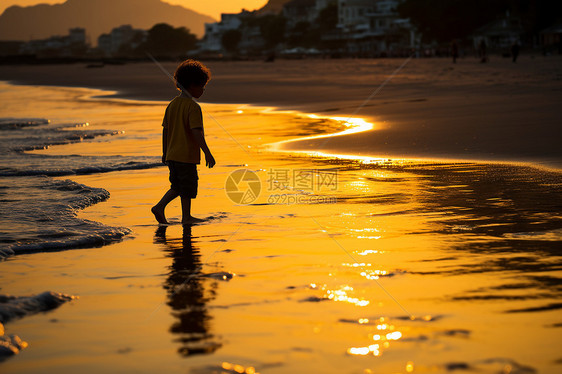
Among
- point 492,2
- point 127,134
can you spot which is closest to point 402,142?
point 127,134

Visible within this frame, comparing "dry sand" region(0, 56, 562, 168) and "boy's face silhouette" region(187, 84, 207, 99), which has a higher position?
"boy's face silhouette" region(187, 84, 207, 99)

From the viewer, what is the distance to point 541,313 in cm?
366

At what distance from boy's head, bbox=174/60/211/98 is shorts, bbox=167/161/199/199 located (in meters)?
0.61

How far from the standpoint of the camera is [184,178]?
6480mm

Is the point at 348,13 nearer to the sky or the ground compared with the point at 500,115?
nearer to the sky

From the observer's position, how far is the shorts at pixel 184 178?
6.48 metres

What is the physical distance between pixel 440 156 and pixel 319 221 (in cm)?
453

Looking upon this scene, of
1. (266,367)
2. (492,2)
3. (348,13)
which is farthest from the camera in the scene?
(348,13)

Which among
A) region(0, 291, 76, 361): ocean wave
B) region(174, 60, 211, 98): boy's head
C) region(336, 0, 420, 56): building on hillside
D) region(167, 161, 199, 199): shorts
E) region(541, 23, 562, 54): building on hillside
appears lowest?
region(0, 291, 76, 361): ocean wave

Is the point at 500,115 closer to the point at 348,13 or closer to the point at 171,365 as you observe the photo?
the point at 171,365

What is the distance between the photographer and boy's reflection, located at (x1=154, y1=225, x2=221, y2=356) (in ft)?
11.2

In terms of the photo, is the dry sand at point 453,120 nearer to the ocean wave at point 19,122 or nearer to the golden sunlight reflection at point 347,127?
the golden sunlight reflection at point 347,127

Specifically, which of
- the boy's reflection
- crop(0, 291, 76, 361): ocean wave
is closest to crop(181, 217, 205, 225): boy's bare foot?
the boy's reflection

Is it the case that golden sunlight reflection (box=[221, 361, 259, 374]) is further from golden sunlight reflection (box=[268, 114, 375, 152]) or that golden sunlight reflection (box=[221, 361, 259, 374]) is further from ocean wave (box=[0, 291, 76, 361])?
golden sunlight reflection (box=[268, 114, 375, 152])
